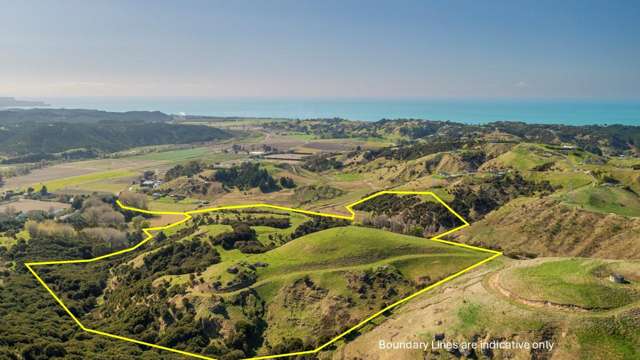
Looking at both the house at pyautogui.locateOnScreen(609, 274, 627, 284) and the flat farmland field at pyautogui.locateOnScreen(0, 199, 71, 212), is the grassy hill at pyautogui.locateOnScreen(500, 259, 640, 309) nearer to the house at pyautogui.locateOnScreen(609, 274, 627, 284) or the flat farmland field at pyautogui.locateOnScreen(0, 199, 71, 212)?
the house at pyautogui.locateOnScreen(609, 274, 627, 284)

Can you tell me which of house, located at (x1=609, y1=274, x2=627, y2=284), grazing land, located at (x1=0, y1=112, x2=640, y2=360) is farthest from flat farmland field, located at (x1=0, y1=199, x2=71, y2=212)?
house, located at (x1=609, y1=274, x2=627, y2=284)

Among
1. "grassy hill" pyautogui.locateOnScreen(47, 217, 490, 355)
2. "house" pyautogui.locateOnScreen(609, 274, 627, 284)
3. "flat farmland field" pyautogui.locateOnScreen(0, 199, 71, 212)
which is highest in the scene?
"house" pyautogui.locateOnScreen(609, 274, 627, 284)

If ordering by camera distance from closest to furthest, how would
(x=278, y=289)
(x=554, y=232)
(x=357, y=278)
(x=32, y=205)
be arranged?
(x=278, y=289), (x=357, y=278), (x=554, y=232), (x=32, y=205)

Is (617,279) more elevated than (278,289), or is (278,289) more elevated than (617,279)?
(617,279)

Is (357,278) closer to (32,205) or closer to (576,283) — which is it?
(576,283)

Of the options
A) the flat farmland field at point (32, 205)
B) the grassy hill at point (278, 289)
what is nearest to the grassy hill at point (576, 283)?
the grassy hill at point (278, 289)

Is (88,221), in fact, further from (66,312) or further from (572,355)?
(572,355)

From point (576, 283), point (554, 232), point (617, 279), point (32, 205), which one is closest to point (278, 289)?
point (576, 283)

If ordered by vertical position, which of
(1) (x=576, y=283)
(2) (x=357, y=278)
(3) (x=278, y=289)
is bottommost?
(3) (x=278, y=289)

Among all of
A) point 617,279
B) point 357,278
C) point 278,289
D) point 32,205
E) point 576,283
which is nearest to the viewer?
point 617,279

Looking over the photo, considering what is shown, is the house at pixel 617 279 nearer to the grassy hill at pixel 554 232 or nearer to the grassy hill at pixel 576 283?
the grassy hill at pixel 576 283

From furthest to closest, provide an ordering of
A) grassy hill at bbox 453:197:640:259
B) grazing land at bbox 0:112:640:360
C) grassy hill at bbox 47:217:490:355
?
1. grassy hill at bbox 453:197:640:259
2. grassy hill at bbox 47:217:490:355
3. grazing land at bbox 0:112:640:360
